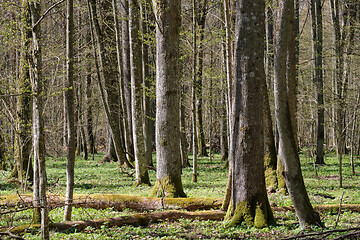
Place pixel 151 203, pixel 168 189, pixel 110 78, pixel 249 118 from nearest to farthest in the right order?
pixel 249 118, pixel 151 203, pixel 168 189, pixel 110 78

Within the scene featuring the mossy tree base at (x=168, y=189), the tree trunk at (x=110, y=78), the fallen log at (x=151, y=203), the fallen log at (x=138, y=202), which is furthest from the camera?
the tree trunk at (x=110, y=78)

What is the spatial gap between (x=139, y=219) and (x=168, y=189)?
190 cm

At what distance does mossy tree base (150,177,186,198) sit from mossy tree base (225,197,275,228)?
8.65ft

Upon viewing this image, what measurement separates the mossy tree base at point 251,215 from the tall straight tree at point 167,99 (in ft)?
9.26

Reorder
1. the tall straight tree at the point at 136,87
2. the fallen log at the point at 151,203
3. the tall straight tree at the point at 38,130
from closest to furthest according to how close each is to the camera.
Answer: the tall straight tree at the point at 38,130 < the fallen log at the point at 151,203 < the tall straight tree at the point at 136,87

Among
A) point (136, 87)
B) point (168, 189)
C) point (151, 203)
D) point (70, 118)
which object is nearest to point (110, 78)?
point (136, 87)

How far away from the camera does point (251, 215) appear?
5977 mm

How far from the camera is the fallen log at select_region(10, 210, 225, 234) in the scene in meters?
6.16

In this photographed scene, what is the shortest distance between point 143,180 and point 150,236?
5.76 meters

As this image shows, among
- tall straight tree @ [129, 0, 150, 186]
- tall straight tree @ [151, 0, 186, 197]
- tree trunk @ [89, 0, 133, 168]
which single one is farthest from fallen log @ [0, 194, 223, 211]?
tree trunk @ [89, 0, 133, 168]

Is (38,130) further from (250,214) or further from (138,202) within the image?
(250,214)

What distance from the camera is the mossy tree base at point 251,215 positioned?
19.4 ft

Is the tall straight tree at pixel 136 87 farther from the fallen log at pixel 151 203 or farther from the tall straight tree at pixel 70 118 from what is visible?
the tall straight tree at pixel 70 118

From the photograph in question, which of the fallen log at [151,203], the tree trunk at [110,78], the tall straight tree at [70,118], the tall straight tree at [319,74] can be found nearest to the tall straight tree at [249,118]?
the fallen log at [151,203]
